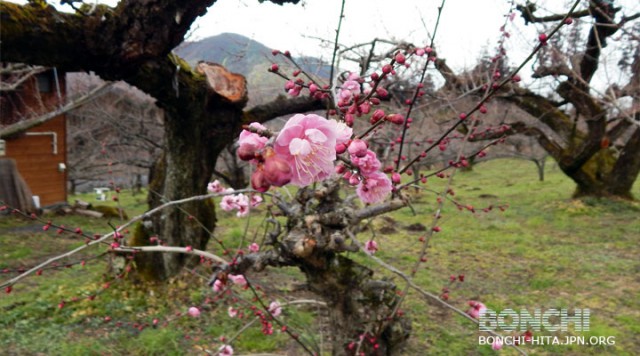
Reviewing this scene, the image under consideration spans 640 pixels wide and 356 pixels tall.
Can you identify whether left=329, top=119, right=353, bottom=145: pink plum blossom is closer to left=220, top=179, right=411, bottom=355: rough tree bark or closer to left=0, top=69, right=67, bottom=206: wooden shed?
left=220, top=179, right=411, bottom=355: rough tree bark

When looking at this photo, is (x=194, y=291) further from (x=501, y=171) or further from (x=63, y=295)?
(x=501, y=171)

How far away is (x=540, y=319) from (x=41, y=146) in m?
13.8

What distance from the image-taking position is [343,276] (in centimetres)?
272

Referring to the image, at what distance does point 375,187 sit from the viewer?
1.35 meters

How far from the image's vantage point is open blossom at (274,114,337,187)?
0.85 meters

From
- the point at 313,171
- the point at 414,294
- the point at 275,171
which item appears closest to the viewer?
the point at 275,171

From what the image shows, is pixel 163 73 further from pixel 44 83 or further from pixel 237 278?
→ pixel 44 83

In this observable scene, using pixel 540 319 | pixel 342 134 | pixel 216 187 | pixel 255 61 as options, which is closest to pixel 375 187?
pixel 342 134

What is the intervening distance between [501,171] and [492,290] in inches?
667

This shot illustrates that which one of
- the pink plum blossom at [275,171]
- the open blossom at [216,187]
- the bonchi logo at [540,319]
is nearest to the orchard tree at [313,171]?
the pink plum blossom at [275,171]

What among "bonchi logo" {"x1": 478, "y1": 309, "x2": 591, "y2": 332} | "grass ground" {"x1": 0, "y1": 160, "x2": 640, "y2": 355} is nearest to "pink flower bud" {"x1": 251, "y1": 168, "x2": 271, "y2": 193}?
"grass ground" {"x1": 0, "y1": 160, "x2": 640, "y2": 355}

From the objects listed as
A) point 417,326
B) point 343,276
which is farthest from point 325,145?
point 417,326

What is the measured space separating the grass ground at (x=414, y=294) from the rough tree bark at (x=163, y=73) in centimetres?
71

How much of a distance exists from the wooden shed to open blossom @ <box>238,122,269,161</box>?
12.9 metres
